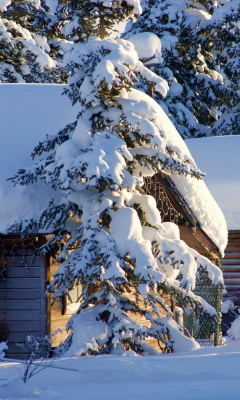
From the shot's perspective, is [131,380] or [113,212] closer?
[131,380]

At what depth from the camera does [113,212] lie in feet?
36.2

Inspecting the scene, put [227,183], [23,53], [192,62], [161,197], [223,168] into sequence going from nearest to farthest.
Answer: [161,197] → [227,183] → [223,168] → [23,53] → [192,62]

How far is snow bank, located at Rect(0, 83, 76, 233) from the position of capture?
1196 centimetres

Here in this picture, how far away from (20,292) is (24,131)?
346 centimetres

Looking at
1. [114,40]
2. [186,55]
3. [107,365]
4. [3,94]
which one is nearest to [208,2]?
[186,55]

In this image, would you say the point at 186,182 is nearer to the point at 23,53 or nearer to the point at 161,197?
the point at 161,197

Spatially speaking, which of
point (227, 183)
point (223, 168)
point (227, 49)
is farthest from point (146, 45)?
point (227, 49)

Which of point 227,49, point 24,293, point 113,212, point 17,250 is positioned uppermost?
point 227,49

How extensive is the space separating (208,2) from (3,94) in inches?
791

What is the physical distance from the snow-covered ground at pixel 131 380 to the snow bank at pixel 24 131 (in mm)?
4328

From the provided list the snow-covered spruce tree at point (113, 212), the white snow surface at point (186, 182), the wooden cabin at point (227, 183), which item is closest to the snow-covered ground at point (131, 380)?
the snow-covered spruce tree at point (113, 212)

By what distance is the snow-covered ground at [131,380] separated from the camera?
244 inches

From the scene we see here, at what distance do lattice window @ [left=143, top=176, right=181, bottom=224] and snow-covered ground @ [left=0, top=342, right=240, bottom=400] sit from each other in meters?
5.27

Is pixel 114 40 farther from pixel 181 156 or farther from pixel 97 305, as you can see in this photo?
pixel 97 305
